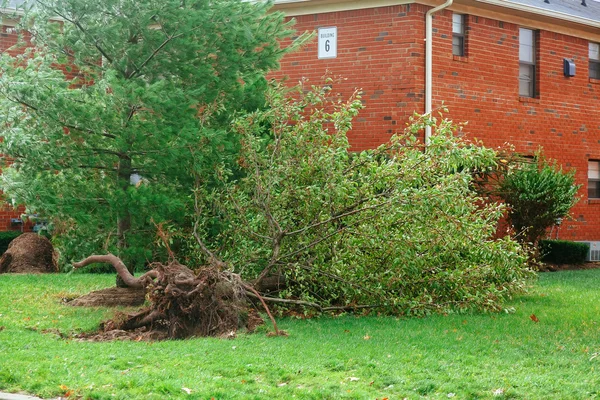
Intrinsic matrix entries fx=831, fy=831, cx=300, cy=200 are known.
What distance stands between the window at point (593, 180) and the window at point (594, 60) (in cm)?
230

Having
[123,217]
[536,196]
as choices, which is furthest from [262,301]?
[536,196]

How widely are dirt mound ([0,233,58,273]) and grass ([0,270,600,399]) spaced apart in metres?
5.82

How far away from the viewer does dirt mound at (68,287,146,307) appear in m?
11.7

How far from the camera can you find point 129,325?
980 centimetres

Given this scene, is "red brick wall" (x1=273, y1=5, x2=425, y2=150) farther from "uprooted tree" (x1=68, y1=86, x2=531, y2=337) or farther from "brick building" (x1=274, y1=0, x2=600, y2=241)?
"uprooted tree" (x1=68, y1=86, x2=531, y2=337)

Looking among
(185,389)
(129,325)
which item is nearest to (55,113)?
(129,325)

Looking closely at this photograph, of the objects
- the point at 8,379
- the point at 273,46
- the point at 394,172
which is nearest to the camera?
the point at 8,379

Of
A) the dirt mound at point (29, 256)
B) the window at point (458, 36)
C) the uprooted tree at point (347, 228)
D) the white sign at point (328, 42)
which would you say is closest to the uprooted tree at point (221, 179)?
the uprooted tree at point (347, 228)

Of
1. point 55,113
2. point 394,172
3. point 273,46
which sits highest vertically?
point 273,46

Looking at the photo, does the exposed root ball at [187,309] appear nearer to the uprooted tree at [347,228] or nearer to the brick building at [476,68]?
the uprooted tree at [347,228]

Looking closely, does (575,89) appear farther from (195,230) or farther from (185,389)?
(185,389)

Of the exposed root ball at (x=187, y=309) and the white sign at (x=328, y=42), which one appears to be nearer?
the exposed root ball at (x=187, y=309)

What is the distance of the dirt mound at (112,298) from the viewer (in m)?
11.7

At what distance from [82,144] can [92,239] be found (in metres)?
1.42
